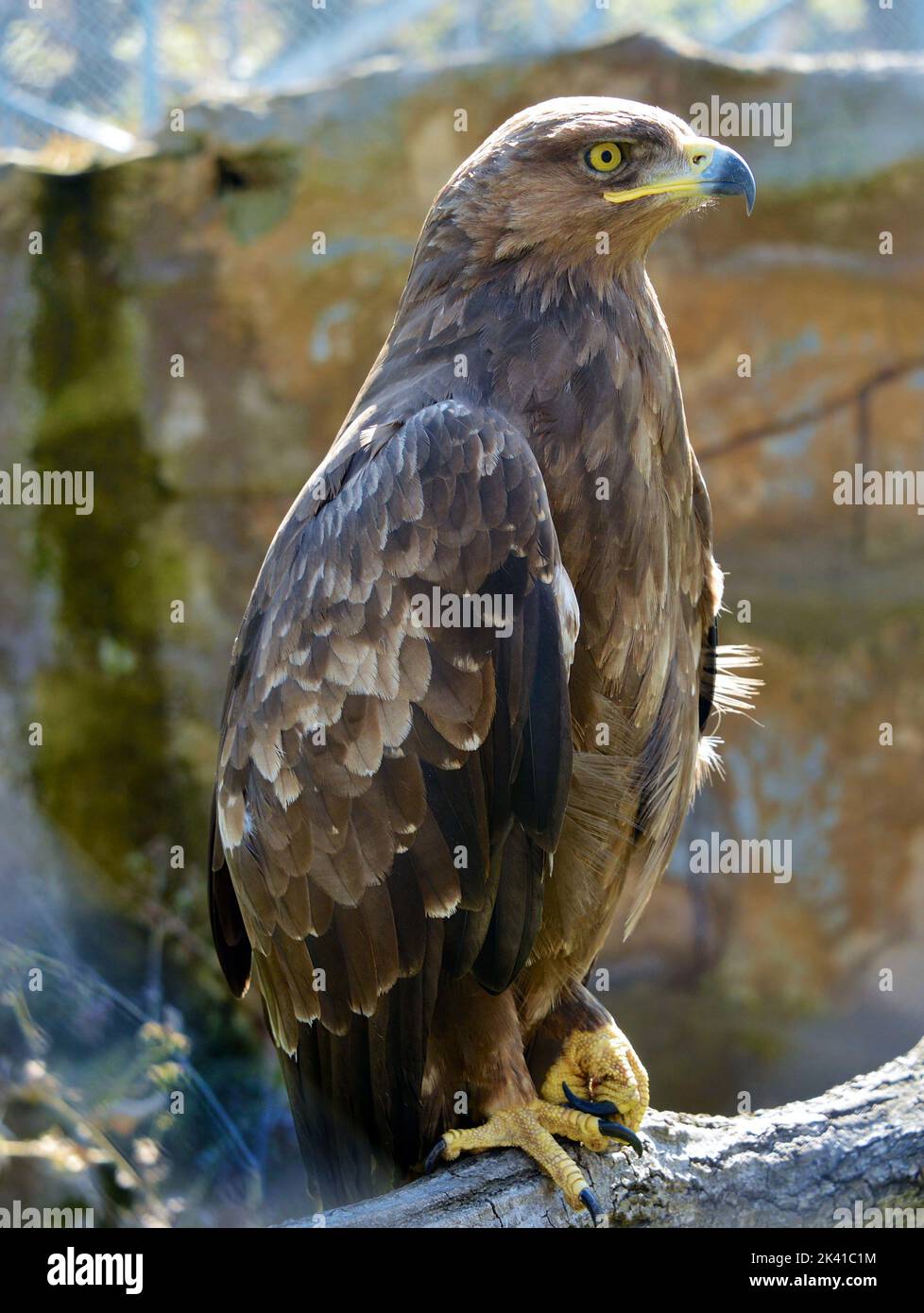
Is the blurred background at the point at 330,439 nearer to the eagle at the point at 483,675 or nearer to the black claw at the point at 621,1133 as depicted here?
the eagle at the point at 483,675

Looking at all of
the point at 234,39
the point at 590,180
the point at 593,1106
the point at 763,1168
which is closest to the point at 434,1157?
the point at 593,1106

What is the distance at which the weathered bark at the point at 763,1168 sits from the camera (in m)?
3.09

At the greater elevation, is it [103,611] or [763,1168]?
[103,611]

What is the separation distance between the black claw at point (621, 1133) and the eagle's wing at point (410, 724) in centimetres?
41

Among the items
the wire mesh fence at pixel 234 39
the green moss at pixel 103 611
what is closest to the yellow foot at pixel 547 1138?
the green moss at pixel 103 611

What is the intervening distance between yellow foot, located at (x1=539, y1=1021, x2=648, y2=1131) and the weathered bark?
0.31 ft

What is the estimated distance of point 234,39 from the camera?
7062mm

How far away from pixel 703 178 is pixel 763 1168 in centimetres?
215

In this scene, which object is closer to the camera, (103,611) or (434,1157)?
(434,1157)

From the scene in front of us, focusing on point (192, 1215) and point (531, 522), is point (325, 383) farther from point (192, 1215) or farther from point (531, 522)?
point (531, 522)

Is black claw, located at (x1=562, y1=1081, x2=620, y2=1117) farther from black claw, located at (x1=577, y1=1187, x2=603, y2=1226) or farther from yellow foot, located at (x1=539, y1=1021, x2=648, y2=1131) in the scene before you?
black claw, located at (x1=577, y1=1187, x2=603, y2=1226)

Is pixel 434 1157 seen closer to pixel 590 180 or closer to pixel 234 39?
pixel 590 180

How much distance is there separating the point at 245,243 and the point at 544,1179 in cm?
482

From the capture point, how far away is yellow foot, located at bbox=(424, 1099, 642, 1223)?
295cm
